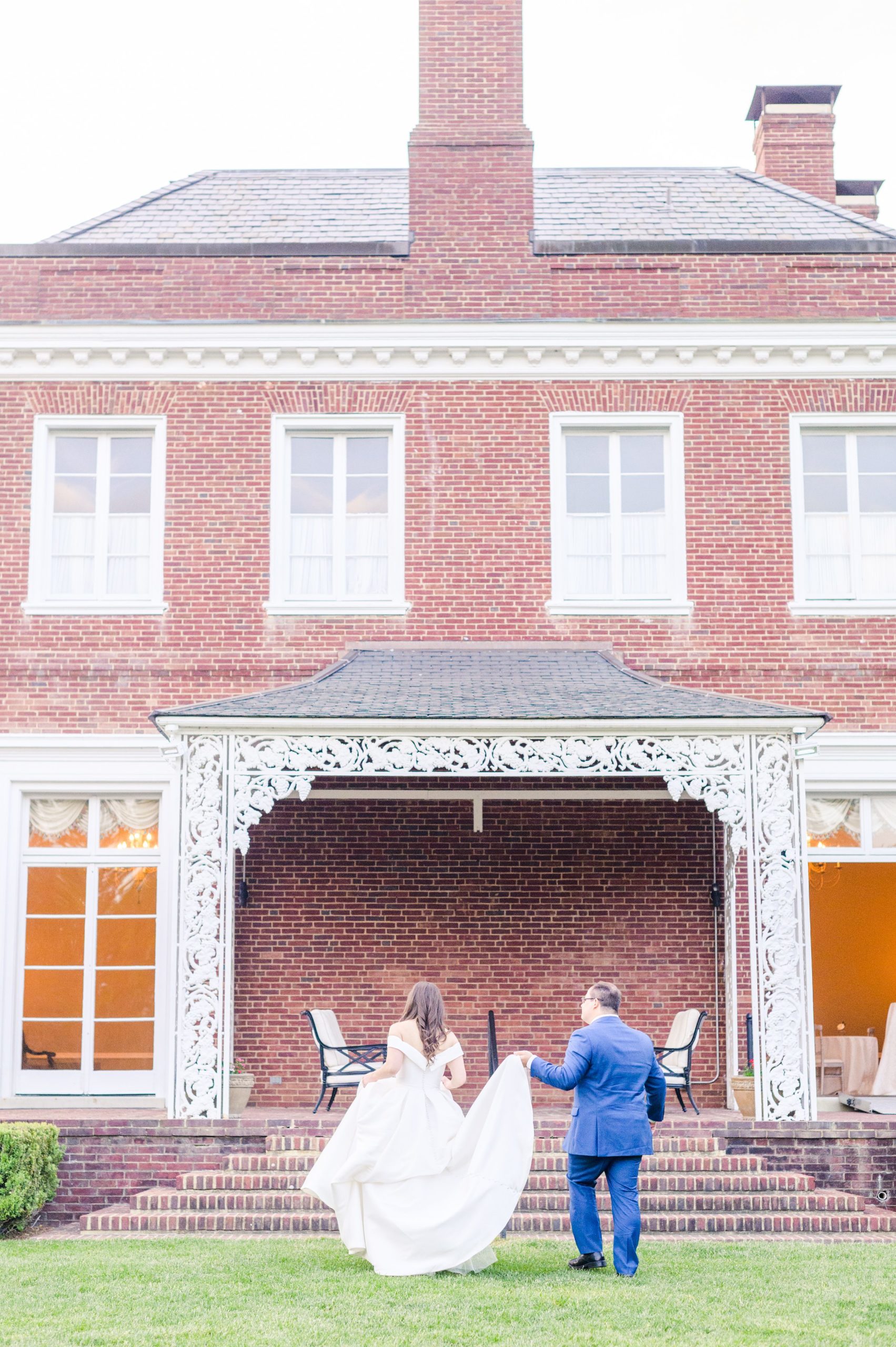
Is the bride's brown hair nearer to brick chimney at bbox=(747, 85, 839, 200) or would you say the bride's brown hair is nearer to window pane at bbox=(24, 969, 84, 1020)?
window pane at bbox=(24, 969, 84, 1020)

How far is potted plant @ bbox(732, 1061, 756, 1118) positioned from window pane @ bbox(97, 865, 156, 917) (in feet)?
17.3

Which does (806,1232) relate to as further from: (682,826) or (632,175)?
(632,175)

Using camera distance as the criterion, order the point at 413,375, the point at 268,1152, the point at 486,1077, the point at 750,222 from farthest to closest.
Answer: the point at 750,222, the point at 413,375, the point at 486,1077, the point at 268,1152

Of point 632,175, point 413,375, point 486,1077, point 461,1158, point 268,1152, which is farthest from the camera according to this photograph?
point 632,175

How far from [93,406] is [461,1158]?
855cm

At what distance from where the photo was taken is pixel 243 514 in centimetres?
1382

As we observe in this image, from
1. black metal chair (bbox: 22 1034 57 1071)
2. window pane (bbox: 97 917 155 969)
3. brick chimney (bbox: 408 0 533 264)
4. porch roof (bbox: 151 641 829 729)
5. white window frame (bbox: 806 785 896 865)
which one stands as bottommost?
black metal chair (bbox: 22 1034 57 1071)

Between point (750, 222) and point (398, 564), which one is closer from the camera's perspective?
point (398, 564)

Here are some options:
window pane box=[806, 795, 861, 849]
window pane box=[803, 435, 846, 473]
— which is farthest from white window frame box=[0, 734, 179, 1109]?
window pane box=[803, 435, 846, 473]

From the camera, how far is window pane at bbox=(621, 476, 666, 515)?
13992 millimetres

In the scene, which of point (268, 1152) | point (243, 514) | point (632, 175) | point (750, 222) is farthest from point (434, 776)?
point (632, 175)

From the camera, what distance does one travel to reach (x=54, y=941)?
13.3 m

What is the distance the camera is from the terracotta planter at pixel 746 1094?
1176 cm

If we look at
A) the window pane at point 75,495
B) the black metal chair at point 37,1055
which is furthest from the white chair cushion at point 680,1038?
the window pane at point 75,495
